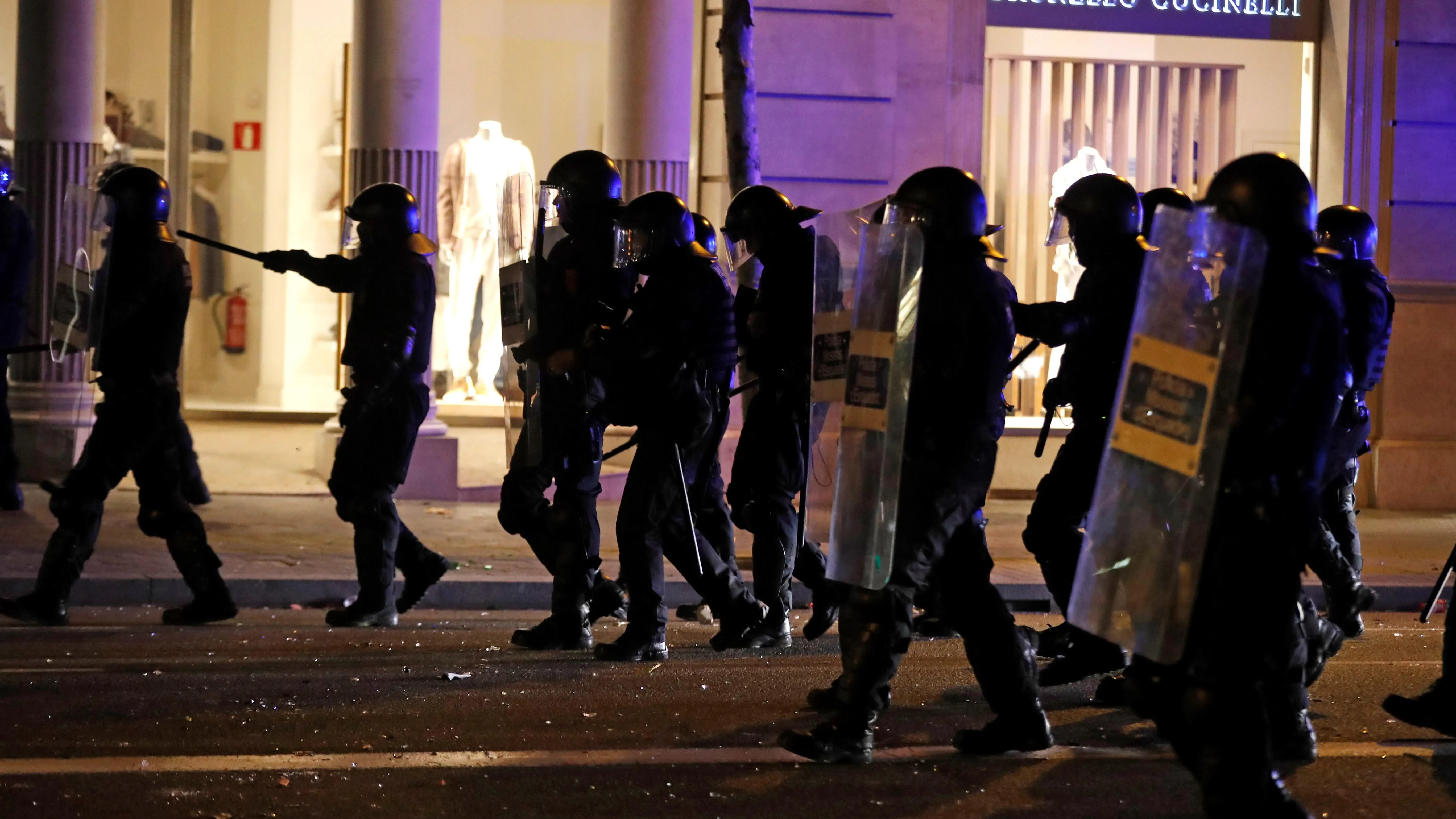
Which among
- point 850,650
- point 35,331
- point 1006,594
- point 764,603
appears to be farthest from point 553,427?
point 35,331

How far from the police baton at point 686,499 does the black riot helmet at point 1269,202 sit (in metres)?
3.14

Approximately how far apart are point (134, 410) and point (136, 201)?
89cm

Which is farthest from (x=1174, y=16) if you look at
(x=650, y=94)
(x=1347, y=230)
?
(x=1347, y=230)

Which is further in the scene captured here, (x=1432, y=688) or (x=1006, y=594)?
(x=1006, y=594)

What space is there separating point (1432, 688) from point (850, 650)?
2022mm

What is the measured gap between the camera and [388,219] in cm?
745

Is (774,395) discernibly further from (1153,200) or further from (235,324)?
(235,324)

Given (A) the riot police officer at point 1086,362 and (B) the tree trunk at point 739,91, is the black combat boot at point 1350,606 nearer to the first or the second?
(A) the riot police officer at point 1086,362

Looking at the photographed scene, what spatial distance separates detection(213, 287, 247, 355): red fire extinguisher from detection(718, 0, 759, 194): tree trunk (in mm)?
6285

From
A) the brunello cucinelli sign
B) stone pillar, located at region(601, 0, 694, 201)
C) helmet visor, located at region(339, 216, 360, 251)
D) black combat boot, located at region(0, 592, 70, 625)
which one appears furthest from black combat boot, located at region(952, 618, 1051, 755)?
the brunello cucinelli sign

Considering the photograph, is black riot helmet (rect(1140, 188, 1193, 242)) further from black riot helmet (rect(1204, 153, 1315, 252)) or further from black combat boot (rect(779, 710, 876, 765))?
black combat boot (rect(779, 710, 876, 765))

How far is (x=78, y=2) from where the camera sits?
11859mm

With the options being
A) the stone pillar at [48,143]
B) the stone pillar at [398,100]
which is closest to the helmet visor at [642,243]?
the stone pillar at [398,100]

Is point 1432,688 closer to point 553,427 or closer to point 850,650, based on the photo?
point 850,650
